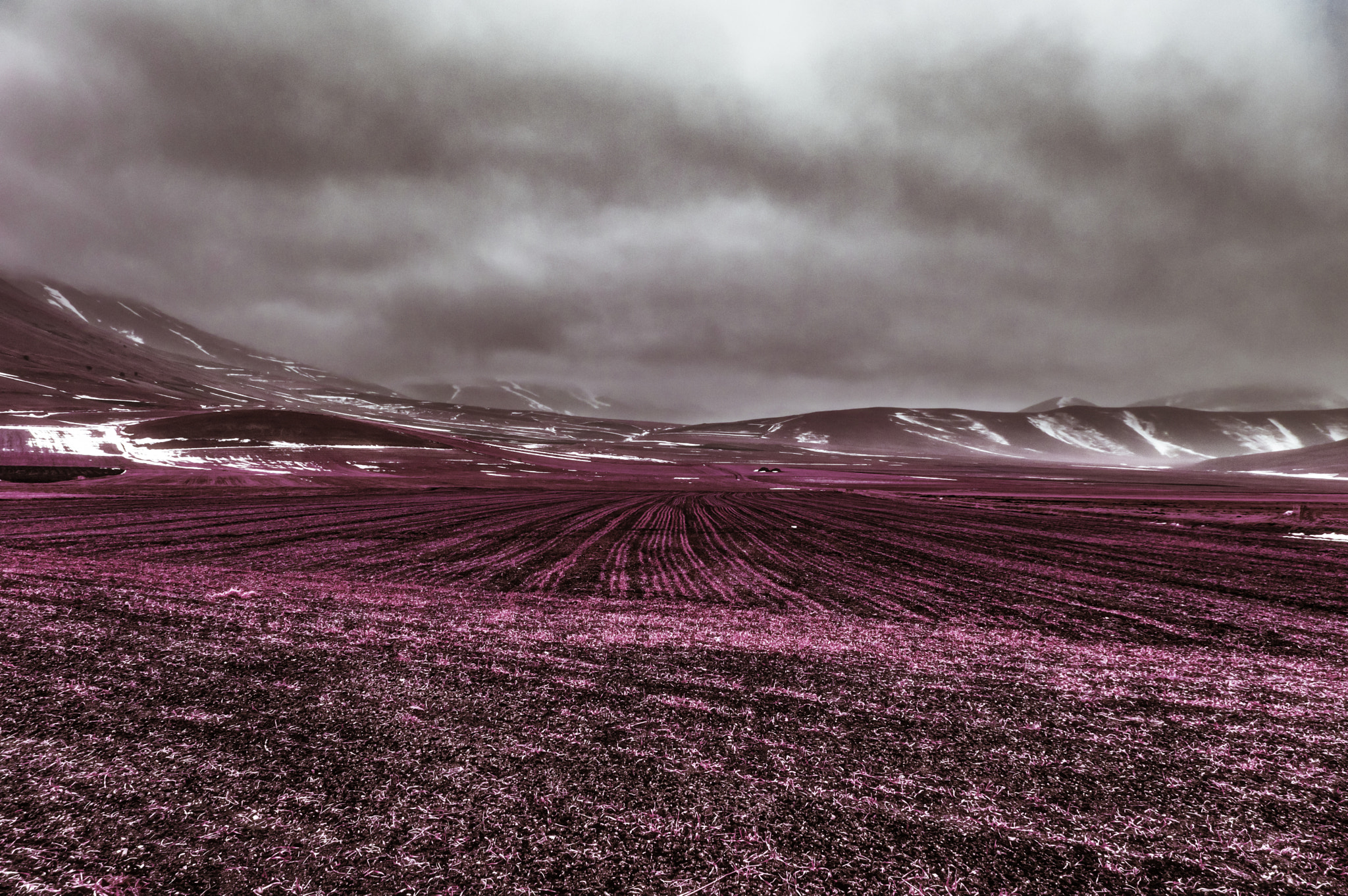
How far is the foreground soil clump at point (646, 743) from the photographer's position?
419 cm

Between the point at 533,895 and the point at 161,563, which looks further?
the point at 161,563

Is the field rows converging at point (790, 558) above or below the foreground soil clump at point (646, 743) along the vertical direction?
below

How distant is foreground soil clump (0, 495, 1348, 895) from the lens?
419 cm

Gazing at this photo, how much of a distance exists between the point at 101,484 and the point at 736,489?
67777 mm

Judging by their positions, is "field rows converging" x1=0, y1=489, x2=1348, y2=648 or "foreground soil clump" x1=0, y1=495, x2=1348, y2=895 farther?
"field rows converging" x1=0, y1=489, x2=1348, y2=648

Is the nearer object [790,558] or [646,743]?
[646,743]

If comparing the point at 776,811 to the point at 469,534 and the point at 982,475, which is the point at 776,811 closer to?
the point at 469,534

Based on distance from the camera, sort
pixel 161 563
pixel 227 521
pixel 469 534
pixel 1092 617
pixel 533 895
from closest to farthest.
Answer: pixel 533 895
pixel 1092 617
pixel 161 563
pixel 469 534
pixel 227 521

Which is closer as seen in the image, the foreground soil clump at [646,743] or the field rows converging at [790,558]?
the foreground soil clump at [646,743]

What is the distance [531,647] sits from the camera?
9.51 m

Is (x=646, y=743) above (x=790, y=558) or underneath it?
above

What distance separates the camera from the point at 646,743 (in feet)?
20.0

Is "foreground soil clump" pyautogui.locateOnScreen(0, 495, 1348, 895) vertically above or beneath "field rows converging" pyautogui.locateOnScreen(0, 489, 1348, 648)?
above

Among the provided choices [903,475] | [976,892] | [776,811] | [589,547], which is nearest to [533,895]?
[776,811]
